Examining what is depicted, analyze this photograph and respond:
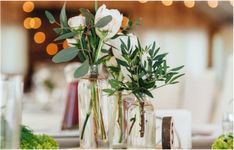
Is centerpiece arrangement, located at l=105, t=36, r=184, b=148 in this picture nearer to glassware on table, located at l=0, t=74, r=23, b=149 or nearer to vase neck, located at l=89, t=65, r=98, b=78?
vase neck, located at l=89, t=65, r=98, b=78

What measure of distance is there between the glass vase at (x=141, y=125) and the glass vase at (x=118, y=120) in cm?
1

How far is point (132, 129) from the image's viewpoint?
1098 millimetres

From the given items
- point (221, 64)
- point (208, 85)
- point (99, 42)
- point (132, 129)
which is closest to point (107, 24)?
point (99, 42)

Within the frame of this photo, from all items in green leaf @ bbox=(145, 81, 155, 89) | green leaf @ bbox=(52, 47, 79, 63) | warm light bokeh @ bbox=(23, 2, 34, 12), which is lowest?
green leaf @ bbox=(145, 81, 155, 89)

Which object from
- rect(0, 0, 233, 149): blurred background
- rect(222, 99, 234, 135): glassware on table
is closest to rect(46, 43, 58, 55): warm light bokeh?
rect(0, 0, 233, 149): blurred background

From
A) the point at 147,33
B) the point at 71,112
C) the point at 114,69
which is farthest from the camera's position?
the point at 147,33

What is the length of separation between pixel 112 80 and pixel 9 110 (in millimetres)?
221

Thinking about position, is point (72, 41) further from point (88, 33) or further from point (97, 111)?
point (97, 111)

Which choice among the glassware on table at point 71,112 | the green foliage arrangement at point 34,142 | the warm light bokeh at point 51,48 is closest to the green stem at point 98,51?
the green foliage arrangement at point 34,142

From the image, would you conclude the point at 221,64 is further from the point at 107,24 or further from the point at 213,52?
the point at 107,24

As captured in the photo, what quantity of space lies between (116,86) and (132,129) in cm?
10

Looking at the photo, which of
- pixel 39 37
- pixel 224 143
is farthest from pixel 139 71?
pixel 39 37

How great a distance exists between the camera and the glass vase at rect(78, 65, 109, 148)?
110cm

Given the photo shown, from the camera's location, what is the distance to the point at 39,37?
8.31 m
